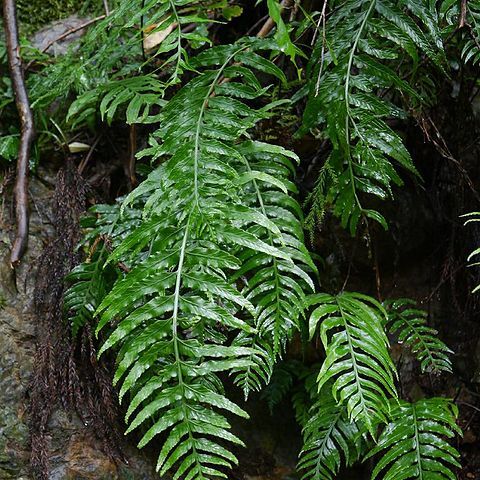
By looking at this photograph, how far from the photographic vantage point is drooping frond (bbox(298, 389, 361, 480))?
7.14 ft

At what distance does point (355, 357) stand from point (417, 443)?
397mm

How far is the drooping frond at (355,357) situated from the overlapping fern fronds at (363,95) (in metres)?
0.31

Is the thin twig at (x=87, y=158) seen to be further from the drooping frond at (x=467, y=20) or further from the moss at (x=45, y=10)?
the drooping frond at (x=467, y=20)

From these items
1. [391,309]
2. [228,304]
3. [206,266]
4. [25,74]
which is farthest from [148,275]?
[25,74]

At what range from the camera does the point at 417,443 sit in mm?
2051

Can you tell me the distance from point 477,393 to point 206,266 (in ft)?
4.64

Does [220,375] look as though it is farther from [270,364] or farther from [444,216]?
[444,216]

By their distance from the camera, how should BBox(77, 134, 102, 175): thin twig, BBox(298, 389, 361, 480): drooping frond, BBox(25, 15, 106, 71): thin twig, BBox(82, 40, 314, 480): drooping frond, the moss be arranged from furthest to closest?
the moss
BBox(25, 15, 106, 71): thin twig
BBox(77, 134, 102, 175): thin twig
BBox(298, 389, 361, 480): drooping frond
BBox(82, 40, 314, 480): drooping frond

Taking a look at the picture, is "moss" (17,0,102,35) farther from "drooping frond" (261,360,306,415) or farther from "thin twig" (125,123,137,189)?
"drooping frond" (261,360,306,415)

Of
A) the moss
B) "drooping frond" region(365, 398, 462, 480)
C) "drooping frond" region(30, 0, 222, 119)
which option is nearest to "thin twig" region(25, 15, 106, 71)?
"drooping frond" region(30, 0, 222, 119)

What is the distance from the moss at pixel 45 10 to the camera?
3.43 m

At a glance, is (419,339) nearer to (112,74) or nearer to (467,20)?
(467,20)

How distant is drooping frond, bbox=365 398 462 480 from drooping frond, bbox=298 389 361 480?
0.14 metres

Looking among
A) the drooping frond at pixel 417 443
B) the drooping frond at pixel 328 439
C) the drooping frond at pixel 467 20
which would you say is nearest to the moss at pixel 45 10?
the drooping frond at pixel 467 20
